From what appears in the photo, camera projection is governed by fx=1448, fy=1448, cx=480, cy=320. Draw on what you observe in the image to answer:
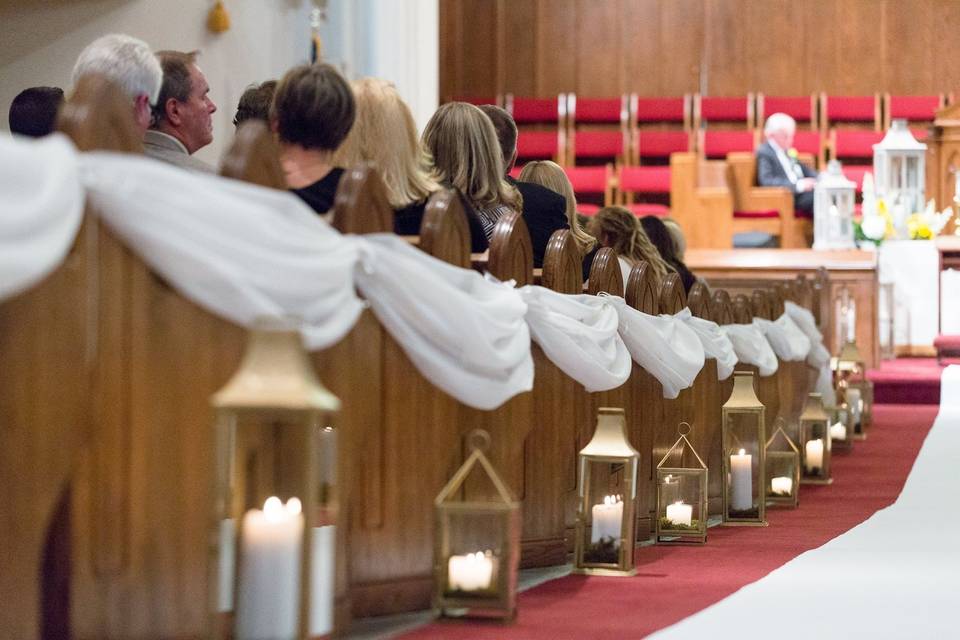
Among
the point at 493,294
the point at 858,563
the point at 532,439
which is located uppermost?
the point at 493,294

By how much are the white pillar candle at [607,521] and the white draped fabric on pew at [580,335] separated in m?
0.33

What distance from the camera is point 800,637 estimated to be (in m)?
2.46

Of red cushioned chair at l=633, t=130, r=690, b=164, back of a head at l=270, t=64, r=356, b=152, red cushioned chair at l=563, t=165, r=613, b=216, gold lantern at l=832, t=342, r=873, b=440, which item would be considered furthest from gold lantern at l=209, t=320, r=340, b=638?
red cushioned chair at l=633, t=130, r=690, b=164

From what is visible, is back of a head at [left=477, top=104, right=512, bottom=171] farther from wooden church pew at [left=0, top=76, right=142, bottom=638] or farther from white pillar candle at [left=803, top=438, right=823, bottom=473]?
wooden church pew at [left=0, top=76, right=142, bottom=638]

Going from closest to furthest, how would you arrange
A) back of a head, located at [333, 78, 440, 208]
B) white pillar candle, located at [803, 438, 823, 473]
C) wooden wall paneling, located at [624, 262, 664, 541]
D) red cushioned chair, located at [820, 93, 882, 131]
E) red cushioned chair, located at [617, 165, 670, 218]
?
1. back of a head, located at [333, 78, 440, 208]
2. wooden wall paneling, located at [624, 262, 664, 541]
3. white pillar candle, located at [803, 438, 823, 473]
4. red cushioned chair, located at [617, 165, 670, 218]
5. red cushioned chair, located at [820, 93, 882, 131]

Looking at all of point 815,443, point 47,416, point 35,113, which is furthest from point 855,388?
point 47,416

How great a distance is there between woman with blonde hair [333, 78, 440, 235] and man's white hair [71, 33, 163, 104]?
1.46ft

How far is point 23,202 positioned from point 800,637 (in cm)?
145

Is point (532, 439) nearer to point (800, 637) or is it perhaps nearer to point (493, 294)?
point (493, 294)

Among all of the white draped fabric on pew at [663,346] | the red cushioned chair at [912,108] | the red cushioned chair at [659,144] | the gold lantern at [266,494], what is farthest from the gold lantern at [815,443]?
the red cushioned chair at [912,108]

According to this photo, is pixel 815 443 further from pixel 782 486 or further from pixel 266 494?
pixel 266 494

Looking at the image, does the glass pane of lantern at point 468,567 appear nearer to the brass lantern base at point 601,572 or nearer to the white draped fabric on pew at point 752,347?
the brass lantern base at point 601,572

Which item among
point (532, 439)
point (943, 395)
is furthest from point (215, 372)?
point (943, 395)

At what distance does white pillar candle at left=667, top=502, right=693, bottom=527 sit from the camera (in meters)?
3.84
